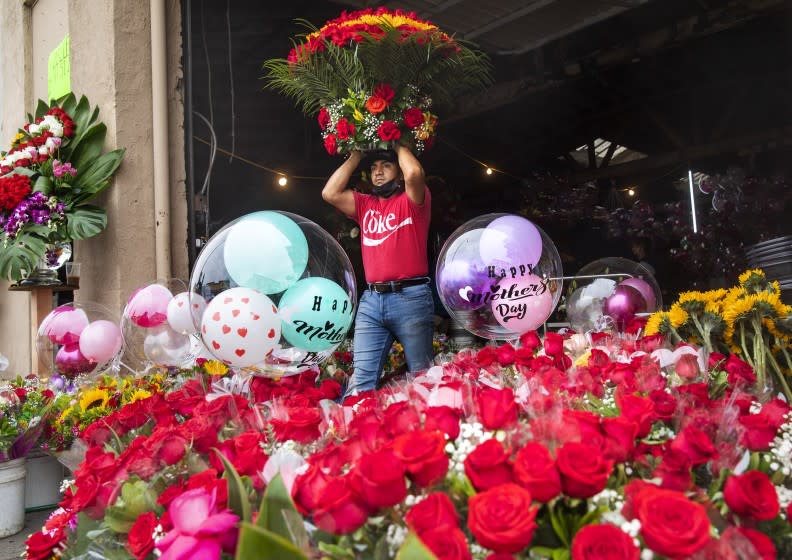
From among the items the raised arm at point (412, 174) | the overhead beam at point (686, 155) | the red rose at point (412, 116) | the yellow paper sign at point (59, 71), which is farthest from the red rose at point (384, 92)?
the overhead beam at point (686, 155)

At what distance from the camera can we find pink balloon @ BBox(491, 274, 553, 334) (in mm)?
2227

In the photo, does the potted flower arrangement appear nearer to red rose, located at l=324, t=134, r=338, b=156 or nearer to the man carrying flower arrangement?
the man carrying flower arrangement

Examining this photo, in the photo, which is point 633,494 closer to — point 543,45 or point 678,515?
point 678,515

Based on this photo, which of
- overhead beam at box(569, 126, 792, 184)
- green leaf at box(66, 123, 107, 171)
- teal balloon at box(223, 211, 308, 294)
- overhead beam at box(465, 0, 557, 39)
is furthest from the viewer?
overhead beam at box(569, 126, 792, 184)

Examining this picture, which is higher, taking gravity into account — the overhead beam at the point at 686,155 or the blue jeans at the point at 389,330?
the overhead beam at the point at 686,155

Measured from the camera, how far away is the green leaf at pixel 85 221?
3.79 metres

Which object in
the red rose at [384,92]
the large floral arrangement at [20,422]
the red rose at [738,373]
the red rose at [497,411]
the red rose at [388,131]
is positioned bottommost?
the large floral arrangement at [20,422]

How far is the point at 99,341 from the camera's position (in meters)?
2.93

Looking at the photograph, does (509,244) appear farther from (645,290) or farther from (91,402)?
(91,402)

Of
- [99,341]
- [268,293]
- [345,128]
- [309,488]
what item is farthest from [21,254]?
[309,488]

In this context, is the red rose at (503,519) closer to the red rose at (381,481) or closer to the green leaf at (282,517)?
the red rose at (381,481)

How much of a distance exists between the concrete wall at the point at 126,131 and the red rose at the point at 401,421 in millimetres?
3409

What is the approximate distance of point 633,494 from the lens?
71 cm

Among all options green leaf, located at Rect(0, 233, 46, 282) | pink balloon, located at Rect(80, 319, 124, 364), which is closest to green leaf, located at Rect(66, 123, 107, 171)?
green leaf, located at Rect(0, 233, 46, 282)
